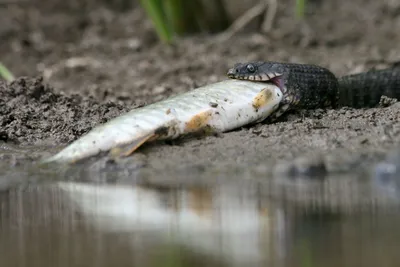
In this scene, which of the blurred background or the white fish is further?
the white fish

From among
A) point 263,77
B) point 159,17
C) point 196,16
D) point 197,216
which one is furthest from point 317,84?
point 196,16

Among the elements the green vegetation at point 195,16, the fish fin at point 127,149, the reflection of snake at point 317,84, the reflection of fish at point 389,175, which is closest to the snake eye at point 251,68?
the reflection of snake at point 317,84

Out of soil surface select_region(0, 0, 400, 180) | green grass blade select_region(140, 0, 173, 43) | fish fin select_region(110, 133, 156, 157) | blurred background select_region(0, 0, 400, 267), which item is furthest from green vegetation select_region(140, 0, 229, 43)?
fish fin select_region(110, 133, 156, 157)

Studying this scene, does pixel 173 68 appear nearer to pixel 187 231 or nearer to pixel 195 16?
pixel 195 16

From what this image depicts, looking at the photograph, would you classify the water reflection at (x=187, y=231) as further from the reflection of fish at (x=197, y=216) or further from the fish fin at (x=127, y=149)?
the fish fin at (x=127, y=149)

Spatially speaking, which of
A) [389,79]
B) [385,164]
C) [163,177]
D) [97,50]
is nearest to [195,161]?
[163,177]

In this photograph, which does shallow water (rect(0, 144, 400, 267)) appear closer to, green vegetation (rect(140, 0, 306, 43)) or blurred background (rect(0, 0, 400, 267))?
blurred background (rect(0, 0, 400, 267))
